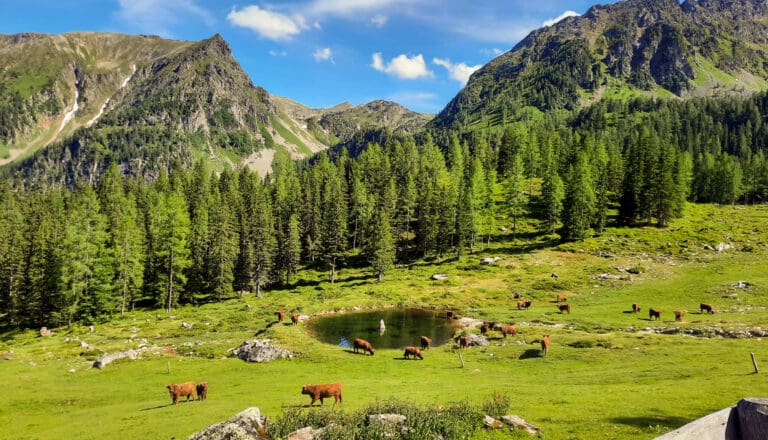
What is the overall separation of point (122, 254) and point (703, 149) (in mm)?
237220

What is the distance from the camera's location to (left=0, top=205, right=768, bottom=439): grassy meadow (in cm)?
2338

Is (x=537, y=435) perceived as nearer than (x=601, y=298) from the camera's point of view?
Yes

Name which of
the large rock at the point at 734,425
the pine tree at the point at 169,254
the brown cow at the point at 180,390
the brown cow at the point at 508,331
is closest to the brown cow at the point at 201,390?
the brown cow at the point at 180,390

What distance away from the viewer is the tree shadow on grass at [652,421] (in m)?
18.6

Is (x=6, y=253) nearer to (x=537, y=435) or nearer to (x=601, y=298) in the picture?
(x=537, y=435)

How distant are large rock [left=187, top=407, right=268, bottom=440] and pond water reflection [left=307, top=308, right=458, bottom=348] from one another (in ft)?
123

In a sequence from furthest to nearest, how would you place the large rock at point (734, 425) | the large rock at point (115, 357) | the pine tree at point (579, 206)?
the pine tree at point (579, 206) → the large rock at point (115, 357) → the large rock at point (734, 425)

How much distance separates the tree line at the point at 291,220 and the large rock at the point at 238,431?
68.7 m

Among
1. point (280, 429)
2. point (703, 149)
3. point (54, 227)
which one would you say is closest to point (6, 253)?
point (54, 227)

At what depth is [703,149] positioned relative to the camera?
193 m

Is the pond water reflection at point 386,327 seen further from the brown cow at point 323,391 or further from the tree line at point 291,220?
the brown cow at point 323,391

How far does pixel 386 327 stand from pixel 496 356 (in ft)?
74.6

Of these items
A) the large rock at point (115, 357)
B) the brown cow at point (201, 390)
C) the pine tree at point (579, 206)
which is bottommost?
the large rock at point (115, 357)

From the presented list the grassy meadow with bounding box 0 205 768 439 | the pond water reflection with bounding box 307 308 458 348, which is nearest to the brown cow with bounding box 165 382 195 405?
the grassy meadow with bounding box 0 205 768 439
